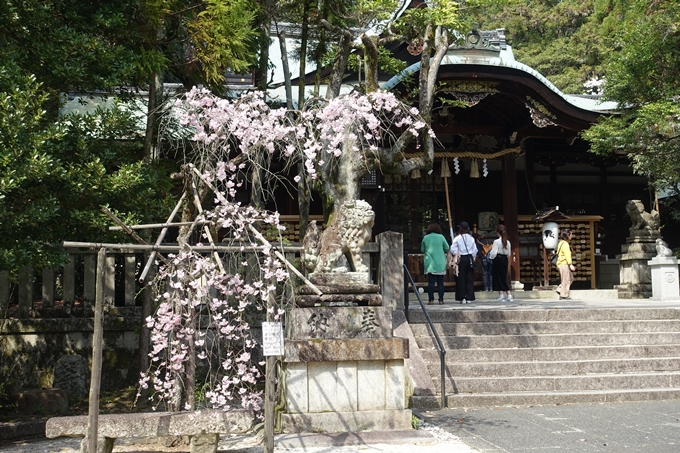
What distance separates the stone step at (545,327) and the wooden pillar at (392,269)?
1.66 feet

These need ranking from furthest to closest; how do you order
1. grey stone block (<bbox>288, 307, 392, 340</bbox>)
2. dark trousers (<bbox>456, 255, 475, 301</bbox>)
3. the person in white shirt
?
the person in white shirt, dark trousers (<bbox>456, 255, 475, 301</bbox>), grey stone block (<bbox>288, 307, 392, 340</bbox>)

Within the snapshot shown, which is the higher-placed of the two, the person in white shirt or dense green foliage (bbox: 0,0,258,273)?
dense green foliage (bbox: 0,0,258,273)

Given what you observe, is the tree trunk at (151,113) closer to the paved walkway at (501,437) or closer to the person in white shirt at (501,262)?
the paved walkway at (501,437)

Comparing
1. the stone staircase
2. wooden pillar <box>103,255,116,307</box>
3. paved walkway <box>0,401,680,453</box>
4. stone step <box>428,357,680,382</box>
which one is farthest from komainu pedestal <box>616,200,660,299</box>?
wooden pillar <box>103,255,116,307</box>

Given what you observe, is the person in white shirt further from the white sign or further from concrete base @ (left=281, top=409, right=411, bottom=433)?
the white sign

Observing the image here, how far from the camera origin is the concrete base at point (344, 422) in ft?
23.9

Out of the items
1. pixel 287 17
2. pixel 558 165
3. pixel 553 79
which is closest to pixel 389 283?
pixel 287 17

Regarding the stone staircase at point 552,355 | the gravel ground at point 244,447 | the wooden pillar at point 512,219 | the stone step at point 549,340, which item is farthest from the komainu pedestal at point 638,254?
the gravel ground at point 244,447

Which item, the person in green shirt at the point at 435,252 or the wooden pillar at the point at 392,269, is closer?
the wooden pillar at the point at 392,269

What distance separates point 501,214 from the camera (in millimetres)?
18656

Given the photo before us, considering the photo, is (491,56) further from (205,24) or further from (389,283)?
(205,24)

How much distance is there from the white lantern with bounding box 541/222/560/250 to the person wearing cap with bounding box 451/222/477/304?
379 centimetres

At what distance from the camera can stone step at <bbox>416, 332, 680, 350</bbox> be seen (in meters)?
10.1

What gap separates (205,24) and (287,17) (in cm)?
402
